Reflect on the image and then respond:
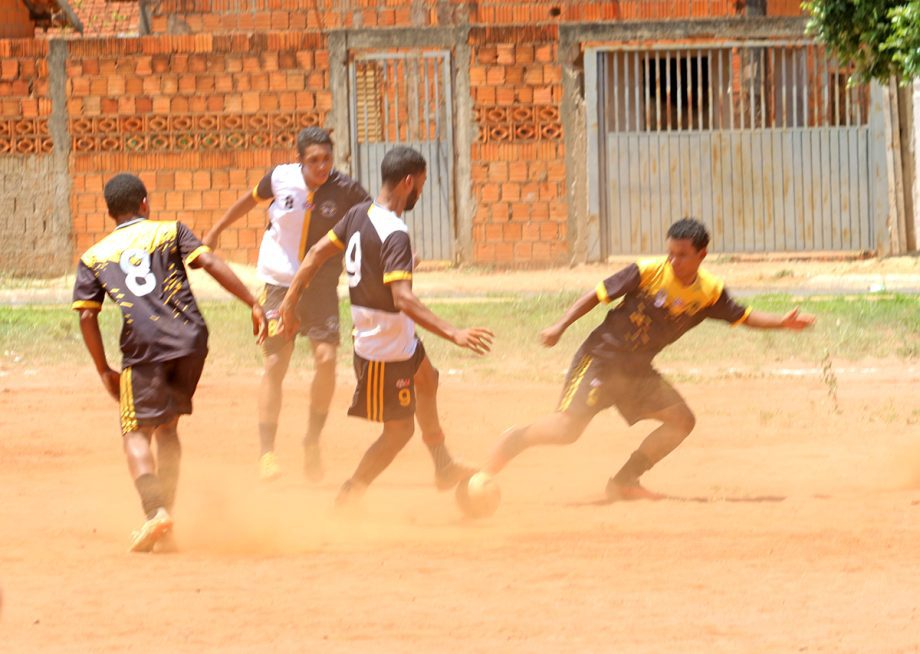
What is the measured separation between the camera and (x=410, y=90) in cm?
1764

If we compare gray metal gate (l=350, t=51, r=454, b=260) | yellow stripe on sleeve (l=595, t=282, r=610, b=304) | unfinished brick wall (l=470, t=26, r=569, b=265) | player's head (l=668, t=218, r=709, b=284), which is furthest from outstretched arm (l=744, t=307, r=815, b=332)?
gray metal gate (l=350, t=51, r=454, b=260)

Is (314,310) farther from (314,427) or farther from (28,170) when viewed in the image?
(28,170)

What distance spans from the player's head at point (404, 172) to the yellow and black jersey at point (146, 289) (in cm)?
86

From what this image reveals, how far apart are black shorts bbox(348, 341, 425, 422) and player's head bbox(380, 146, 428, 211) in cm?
68

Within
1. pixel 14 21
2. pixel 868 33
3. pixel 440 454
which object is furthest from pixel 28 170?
pixel 440 454

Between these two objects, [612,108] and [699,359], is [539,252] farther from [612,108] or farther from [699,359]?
[699,359]

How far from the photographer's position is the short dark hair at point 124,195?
621 centimetres

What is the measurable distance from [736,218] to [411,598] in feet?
42.3

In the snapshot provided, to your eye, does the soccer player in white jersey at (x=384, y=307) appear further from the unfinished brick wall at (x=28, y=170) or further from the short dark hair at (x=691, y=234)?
the unfinished brick wall at (x=28, y=170)

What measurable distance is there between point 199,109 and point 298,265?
9720 mm

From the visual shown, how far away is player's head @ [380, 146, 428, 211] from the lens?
21.2ft

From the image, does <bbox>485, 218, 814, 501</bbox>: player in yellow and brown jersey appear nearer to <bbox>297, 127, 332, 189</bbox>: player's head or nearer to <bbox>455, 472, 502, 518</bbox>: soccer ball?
<bbox>455, 472, 502, 518</bbox>: soccer ball

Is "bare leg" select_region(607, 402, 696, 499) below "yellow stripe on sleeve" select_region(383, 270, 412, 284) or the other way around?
below

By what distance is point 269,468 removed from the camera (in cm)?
781
